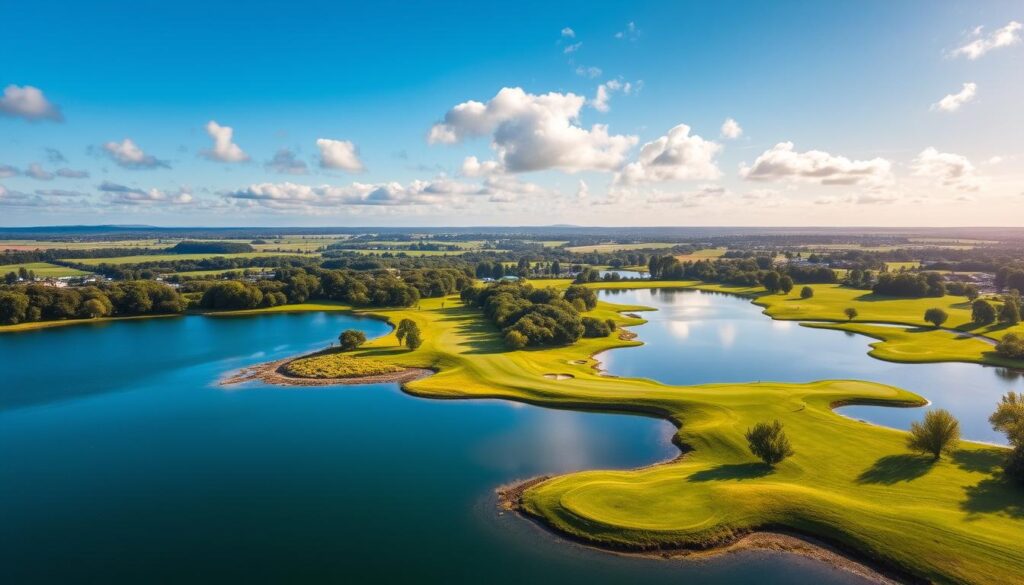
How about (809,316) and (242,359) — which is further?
(809,316)

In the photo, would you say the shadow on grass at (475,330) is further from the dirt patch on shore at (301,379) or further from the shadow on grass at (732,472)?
the shadow on grass at (732,472)

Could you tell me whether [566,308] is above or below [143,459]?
above

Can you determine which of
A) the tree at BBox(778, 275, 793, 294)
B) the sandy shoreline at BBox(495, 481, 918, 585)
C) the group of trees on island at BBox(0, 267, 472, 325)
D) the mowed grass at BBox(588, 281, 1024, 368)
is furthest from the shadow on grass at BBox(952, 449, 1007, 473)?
the tree at BBox(778, 275, 793, 294)

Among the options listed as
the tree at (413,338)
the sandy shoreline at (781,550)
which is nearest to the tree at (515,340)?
the tree at (413,338)

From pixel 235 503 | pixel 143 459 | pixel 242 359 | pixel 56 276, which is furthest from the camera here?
pixel 56 276

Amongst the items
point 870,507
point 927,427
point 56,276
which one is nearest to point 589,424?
point 870,507

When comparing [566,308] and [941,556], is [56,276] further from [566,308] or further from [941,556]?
[941,556]

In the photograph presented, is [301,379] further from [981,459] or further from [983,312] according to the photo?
[983,312]

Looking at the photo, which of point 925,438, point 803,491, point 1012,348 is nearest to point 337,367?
point 803,491

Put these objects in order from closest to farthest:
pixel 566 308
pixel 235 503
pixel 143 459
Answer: pixel 235 503 < pixel 143 459 < pixel 566 308
